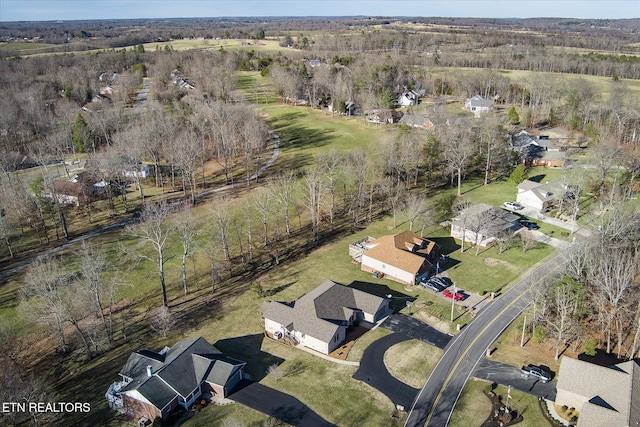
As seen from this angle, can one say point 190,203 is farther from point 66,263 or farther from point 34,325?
point 34,325

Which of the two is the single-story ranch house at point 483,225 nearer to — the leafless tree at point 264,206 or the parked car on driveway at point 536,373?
the parked car on driveway at point 536,373

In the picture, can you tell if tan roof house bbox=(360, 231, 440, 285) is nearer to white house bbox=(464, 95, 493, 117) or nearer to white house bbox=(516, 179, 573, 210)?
white house bbox=(516, 179, 573, 210)

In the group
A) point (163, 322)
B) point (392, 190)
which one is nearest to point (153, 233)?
point (163, 322)

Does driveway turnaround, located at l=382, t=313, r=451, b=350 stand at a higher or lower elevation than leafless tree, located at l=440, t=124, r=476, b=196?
lower

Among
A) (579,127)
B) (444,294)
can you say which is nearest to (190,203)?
(444,294)

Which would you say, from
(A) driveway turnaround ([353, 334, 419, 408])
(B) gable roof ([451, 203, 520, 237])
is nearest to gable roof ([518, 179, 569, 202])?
(B) gable roof ([451, 203, 520, 237])

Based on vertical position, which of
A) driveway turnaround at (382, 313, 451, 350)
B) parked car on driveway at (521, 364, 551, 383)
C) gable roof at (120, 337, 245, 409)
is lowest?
driveway turnaround at (382, 313, 451, 350)
